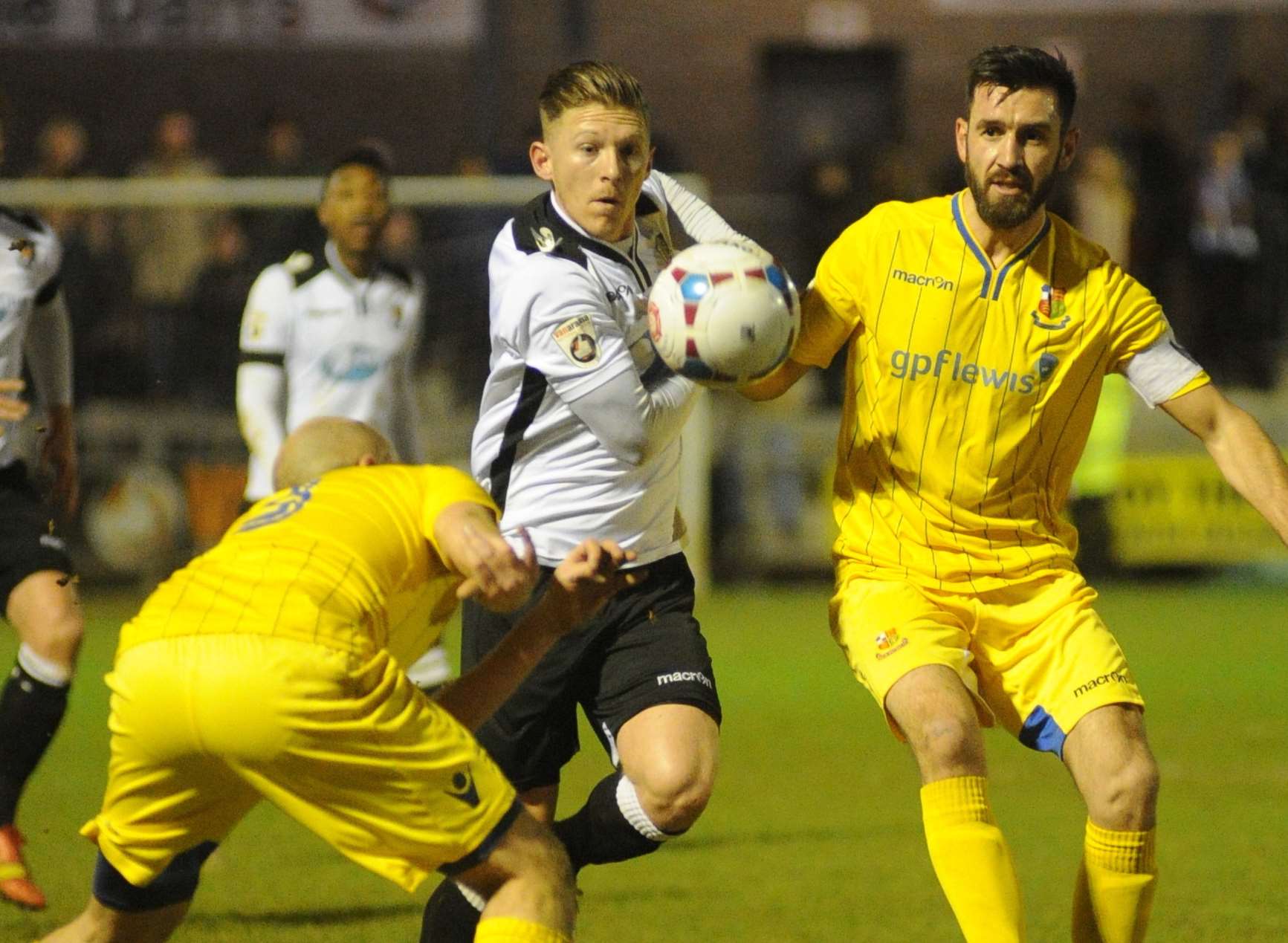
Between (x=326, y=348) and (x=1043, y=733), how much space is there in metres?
3.65

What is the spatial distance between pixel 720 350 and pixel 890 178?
9.41 metres

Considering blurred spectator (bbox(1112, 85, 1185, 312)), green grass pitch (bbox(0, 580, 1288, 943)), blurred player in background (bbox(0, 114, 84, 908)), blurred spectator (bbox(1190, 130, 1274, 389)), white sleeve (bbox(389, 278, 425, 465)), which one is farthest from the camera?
blurred spectator (bbox(1112, 85, 1185, 312))

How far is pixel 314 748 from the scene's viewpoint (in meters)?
3.48

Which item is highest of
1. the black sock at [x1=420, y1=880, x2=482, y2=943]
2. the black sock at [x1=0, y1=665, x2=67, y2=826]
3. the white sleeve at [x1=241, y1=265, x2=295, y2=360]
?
the white sleeve at [x1=241, y1=265, x2=295, y2=360]

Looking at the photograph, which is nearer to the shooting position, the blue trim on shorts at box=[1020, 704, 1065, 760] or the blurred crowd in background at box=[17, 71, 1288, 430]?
the blue trim on shorts at box=[1020, 704, 1065, 760]

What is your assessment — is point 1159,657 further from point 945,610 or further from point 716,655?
point 945,610

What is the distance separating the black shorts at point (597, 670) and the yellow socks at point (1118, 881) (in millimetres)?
909

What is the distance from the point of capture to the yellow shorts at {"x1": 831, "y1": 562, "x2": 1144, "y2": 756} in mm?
4426

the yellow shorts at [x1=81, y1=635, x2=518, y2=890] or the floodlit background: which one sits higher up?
the yellow shorts at [x1=81, y1=635, x2=518, y2=890]

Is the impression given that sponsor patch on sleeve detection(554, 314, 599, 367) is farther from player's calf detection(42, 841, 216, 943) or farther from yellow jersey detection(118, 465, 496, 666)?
player's calf detection(42, 841, 216, 943)

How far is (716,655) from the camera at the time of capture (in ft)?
35.0

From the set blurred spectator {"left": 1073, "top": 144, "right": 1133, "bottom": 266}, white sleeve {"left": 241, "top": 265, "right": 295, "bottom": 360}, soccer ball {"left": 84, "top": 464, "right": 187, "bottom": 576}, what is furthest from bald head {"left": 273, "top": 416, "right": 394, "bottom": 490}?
blurred spectator {"left": 1073, "top": 144, "right": 1133, "bottom": 266}

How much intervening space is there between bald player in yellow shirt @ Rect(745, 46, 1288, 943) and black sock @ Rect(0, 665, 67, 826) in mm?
2430

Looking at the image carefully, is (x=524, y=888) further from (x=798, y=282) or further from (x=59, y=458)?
(x=798, y=282)
